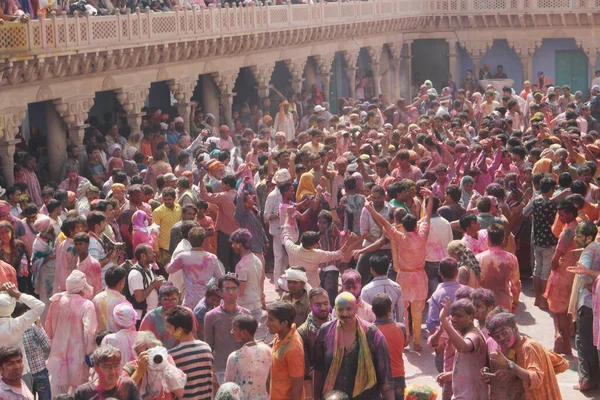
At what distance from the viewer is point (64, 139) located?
22.0m

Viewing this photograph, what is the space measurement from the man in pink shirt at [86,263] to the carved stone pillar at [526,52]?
1183 inches

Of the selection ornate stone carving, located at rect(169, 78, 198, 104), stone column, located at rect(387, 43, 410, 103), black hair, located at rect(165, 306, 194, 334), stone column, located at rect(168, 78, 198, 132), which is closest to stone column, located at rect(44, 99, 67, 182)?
stone column, located at rect(168, 78, 198, 132)

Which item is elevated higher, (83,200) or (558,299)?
(83,200)

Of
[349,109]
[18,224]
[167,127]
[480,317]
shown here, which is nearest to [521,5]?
[349,109]

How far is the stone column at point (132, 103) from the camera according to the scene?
23594mm

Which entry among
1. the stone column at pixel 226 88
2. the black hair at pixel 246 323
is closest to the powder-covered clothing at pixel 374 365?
the black hair at pixel 246 323

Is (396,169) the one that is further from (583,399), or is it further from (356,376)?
(356,376)

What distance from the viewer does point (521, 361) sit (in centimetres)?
768

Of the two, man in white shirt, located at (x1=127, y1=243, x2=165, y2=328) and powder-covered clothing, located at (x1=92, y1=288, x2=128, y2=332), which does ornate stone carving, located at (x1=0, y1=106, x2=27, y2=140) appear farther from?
powder-covered clothing, located at (x1=92, y1=288, x2=128, y2=332)

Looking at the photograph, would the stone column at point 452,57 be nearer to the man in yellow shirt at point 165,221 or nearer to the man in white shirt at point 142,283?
the man in yellow shirt at point 165,221

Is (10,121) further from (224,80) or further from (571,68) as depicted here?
(571,68)

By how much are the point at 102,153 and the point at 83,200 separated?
6352 millimetres

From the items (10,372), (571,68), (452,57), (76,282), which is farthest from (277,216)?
(571,68)

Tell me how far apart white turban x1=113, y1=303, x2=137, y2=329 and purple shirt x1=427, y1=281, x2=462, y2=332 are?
8.03 ft
